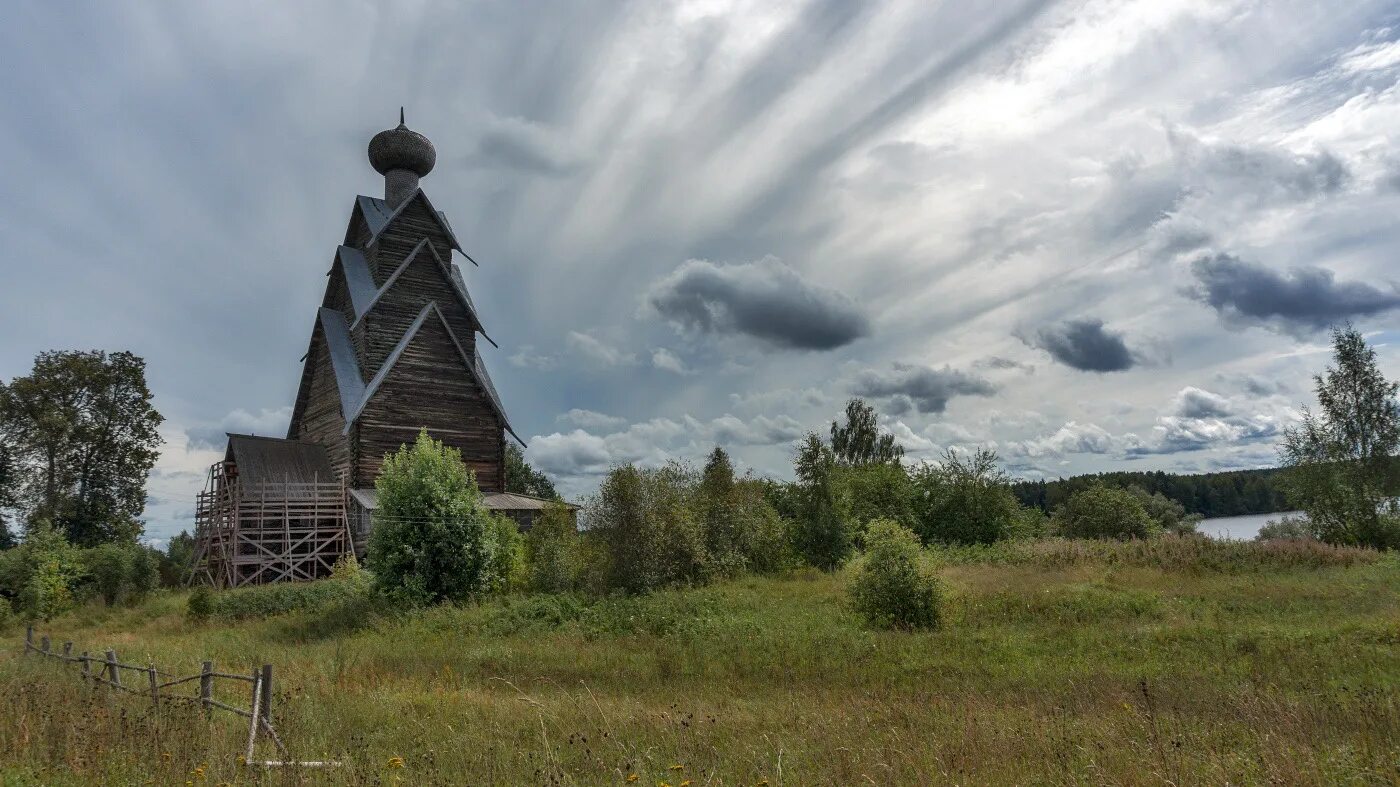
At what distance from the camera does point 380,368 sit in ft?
112

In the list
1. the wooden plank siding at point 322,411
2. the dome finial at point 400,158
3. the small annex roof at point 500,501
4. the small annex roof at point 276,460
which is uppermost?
the dome finial at point 400,158

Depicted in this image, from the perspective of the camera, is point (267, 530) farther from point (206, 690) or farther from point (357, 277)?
point (206, 690)

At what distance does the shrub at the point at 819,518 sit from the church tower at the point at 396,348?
48.0 feet

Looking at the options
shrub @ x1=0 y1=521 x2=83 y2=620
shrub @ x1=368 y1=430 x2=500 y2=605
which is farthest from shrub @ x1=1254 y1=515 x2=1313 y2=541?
shrub @ x1=0 y1=521 x2=83 y2=620

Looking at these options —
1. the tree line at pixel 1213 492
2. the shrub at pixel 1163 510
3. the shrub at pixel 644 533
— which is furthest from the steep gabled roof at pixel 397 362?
the tree line at pixel 1213 492

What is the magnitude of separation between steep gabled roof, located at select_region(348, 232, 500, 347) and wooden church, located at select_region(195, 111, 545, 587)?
0.27 ft

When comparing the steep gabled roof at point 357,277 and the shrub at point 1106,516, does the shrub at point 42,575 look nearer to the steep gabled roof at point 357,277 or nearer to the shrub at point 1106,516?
the steep gabled roof at point 357,277

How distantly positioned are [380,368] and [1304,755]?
34438mm

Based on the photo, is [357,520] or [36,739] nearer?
[36,739]

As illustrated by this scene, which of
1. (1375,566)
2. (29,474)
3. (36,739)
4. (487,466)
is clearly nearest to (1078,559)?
(1375,566)

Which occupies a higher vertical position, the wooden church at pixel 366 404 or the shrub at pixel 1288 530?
the wooden church at pixel 366 404

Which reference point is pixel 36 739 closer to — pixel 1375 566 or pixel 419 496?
pixel 419 496

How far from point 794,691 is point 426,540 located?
Answer: 1471 centimetres

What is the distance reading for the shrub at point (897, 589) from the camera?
16859mm
